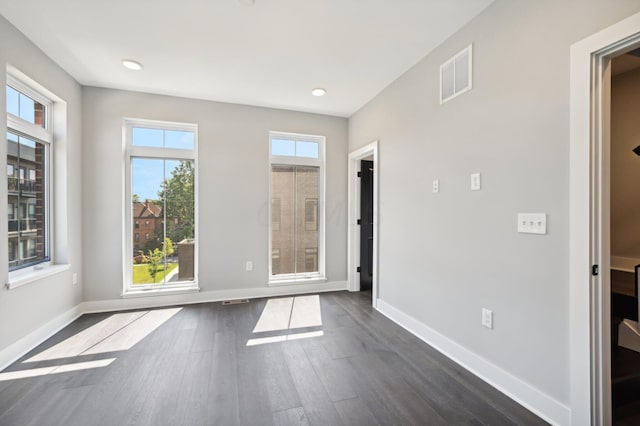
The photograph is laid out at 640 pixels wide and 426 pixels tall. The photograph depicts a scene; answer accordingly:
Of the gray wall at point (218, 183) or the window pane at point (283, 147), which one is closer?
the gray wall at point (218, 183)

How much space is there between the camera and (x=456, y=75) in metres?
2.28

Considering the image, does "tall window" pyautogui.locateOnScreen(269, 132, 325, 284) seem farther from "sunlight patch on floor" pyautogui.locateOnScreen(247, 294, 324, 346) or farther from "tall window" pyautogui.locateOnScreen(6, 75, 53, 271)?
"tall window" pyautogui.locateOnScreen(6, 75, 53, 271)

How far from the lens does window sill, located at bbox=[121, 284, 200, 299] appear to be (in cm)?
342

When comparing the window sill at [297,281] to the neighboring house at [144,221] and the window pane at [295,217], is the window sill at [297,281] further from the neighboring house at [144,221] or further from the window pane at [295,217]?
the neighboring house at [144,221]

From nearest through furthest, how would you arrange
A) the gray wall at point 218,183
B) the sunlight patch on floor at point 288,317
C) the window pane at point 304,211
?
1. the sunlight patch on floor at point 288,317
2. the gray wall at point 218,183
3. the window pane at point 304,211

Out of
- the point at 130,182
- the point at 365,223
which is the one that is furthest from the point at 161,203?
the point at 365,223

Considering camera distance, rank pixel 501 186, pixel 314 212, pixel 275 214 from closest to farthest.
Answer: pixel 501 186 → pixel 275 214 → pixel 314 212

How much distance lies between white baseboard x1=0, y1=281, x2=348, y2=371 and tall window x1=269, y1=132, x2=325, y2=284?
0.17 m

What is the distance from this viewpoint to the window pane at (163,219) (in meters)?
3.55

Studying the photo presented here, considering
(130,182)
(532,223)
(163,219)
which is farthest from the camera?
(163,219)

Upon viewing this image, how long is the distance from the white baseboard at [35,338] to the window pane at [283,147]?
3009 mm

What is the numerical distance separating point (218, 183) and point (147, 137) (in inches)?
40.7

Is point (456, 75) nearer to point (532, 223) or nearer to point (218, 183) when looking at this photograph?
point (532, 223)

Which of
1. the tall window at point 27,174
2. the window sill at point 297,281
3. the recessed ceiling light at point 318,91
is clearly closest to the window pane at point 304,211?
the window sill at point 297,281
